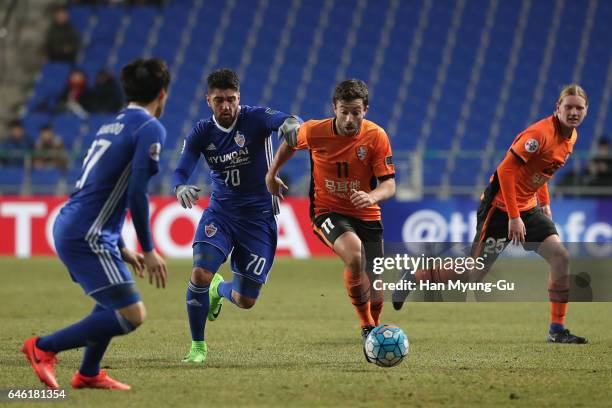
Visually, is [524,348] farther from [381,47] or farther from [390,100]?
[381,47]

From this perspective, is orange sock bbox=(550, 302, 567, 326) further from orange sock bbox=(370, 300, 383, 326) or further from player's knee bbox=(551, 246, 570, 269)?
orange sock bbox=(370, 300, 383, 326)

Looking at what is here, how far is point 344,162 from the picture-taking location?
8820 millimetres

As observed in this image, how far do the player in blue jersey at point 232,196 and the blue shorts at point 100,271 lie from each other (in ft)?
5.85

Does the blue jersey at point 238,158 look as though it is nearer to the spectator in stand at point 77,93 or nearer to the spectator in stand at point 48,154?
the spectator in stand at point 48,154

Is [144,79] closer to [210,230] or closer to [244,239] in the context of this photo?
[210,230]

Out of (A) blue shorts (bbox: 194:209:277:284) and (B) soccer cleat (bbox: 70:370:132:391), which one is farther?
(A) blue shorts (bbox: 194:209:277:284)

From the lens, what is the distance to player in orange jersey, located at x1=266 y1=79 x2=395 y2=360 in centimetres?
851

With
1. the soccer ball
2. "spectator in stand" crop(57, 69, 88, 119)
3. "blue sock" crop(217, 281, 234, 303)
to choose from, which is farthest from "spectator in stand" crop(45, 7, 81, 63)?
the soccer ball

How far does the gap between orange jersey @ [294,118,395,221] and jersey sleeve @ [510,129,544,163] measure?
4.08 ft

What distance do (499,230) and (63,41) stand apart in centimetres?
1731

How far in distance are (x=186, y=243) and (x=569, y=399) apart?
13.9m

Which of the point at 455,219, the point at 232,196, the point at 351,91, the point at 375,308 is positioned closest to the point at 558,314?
the point at 375,308

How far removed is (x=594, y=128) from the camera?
23.9m

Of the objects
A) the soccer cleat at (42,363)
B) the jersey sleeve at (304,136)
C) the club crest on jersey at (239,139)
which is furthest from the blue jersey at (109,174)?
the jersey sleeve at (304,136)
